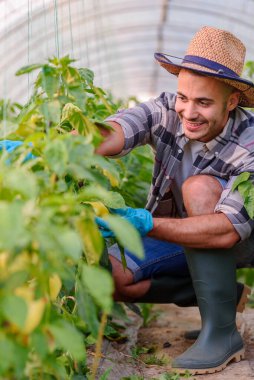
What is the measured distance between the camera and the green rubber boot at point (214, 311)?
247 cm

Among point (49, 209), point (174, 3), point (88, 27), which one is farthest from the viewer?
point (174, 3)

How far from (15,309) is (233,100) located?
1675 mm

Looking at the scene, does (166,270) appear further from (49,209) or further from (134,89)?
(134,89)

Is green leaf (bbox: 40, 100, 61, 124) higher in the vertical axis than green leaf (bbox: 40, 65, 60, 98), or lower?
lower

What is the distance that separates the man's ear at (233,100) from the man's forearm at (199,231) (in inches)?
16.7

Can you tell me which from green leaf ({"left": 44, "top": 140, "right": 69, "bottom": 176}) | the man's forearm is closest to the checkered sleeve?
the man's forearm

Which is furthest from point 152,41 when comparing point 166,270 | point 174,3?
point 166,270

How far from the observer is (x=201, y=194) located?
2523 millimetres

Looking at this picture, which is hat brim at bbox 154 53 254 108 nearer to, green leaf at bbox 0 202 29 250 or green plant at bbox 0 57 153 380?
green plant at bbox 0 57 153 380

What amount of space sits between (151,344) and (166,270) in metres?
0.30

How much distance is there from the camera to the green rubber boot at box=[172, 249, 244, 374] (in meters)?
2.47

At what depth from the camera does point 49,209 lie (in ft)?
3.91

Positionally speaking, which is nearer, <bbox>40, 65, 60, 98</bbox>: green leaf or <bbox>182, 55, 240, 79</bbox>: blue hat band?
<bbox>40, 65, 60, 98</bbox>: green leaf

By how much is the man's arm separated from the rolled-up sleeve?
0.40 m
